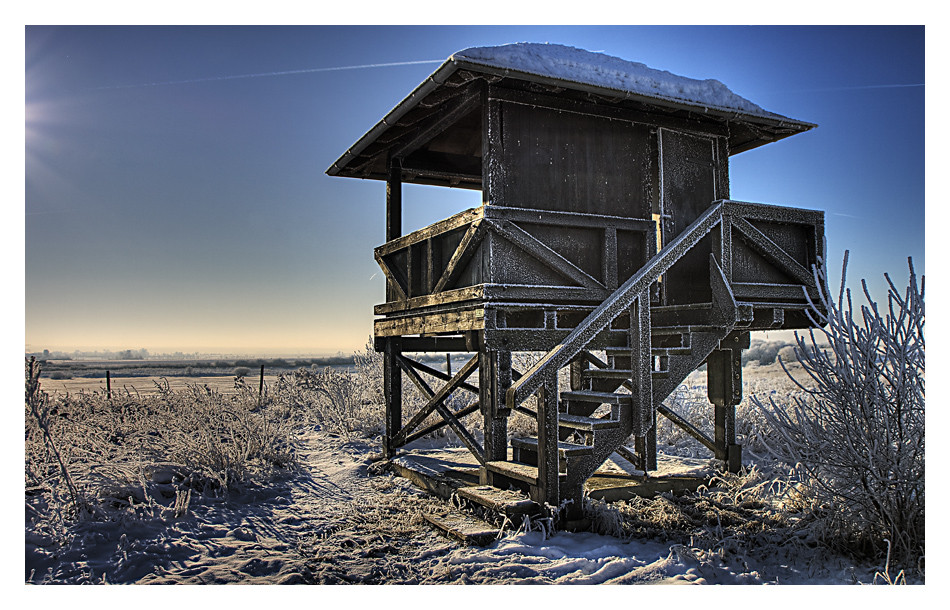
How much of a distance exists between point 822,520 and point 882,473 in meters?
0.63

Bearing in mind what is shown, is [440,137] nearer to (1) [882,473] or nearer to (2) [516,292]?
(2) [516,292]

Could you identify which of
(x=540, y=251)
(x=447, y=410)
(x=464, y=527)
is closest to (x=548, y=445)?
(x=464, y=527)

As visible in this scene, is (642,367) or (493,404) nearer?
(642,367)

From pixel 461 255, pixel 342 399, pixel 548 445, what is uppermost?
pixel 461 255

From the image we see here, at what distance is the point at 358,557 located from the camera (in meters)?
5.48

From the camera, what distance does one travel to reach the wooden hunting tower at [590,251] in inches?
246

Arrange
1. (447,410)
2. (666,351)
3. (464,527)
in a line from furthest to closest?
(447,410) < (666,351) < (464,527)

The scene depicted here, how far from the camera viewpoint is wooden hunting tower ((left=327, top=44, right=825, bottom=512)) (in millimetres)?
6250

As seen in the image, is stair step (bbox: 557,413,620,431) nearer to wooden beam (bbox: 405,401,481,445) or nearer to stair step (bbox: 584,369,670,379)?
stair step (bbox: 584,369,670,379)

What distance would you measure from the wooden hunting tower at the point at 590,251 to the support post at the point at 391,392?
2.42 ft

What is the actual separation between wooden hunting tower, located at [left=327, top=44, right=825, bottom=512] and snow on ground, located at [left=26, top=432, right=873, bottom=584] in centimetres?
76

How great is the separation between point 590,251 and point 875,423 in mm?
3362

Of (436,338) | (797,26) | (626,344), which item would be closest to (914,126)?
(797,26)

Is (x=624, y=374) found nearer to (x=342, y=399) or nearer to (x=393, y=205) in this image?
(x=393, y=205)
